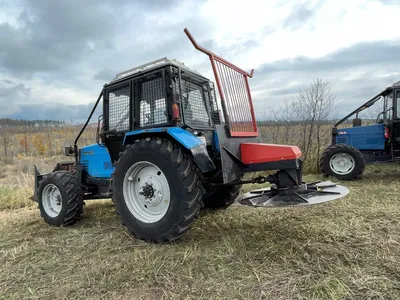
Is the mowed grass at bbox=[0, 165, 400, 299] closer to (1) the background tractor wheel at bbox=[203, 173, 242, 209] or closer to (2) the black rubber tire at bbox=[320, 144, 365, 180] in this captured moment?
(1) the background tractor wheel at bbox=[203, 173, 242, 209]

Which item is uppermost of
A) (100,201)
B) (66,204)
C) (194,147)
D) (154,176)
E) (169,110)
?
(169,110)

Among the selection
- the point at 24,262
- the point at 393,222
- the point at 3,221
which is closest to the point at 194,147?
the point at 24,262

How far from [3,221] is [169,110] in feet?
12.2

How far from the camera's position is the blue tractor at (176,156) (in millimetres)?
3131

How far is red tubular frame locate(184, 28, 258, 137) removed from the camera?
10.9 feet

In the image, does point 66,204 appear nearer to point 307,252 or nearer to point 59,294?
point 59,294

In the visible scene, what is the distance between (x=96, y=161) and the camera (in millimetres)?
4785

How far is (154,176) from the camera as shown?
347 cm

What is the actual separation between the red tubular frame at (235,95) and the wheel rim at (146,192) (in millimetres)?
1044

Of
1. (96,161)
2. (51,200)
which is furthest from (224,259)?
(51,200)

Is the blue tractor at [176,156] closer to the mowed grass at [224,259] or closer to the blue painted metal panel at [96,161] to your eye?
the blue painted metal panel at [96,161]

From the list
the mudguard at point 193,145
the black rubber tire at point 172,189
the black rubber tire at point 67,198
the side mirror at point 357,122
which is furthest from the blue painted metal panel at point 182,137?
the side mirror at point 357,122

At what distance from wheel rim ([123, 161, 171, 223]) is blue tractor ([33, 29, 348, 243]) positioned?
1 centimetres

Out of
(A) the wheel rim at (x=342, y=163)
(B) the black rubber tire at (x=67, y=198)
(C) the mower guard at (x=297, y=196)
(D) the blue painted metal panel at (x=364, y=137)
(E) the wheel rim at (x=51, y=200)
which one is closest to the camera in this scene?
(C) the mower guard at (x=297, y=196)
